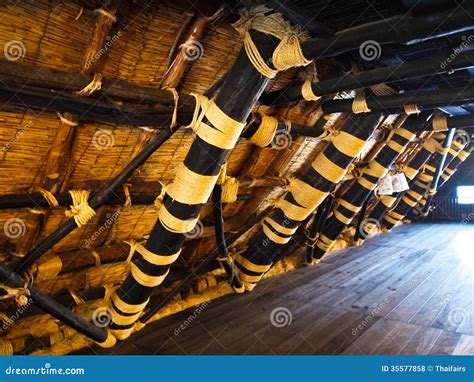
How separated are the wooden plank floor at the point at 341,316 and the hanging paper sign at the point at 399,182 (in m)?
1.22

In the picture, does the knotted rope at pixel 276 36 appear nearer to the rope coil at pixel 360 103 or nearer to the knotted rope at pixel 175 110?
the knotted rope at pixel 175 110

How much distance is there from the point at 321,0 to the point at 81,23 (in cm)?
120

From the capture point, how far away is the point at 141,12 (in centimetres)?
186

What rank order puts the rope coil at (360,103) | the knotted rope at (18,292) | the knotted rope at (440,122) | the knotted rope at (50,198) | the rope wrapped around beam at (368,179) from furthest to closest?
the rope wrapped around beam at (368,179), the knotted rope at (440,122), the rope coil at (360,103), the knotted rope at (50,198), the knotted rope at (18,292)

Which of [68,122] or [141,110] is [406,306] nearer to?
[141,110]

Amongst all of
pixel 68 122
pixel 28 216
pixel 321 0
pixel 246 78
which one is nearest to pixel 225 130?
pixel 246 78

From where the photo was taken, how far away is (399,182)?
15.1ft

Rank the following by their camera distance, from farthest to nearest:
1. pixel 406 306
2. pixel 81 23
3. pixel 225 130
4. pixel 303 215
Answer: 1. pixel 406 306
2. pixel 303 215
3. pixel 225 130
4. pixel 81 23

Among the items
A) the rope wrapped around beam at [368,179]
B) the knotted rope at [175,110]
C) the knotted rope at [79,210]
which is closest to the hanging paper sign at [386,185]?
the rope wrapped around beam at [368,179]

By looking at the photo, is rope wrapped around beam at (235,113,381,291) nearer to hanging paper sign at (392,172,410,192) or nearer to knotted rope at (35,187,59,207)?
hanging paper sign at (392,172,410,192)

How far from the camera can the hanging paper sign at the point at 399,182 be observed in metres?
4.55

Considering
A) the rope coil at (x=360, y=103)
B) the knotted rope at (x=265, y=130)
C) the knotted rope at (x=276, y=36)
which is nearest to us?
the knotted rope at (x=276, y=36)

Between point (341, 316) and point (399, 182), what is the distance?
2098 millimetres

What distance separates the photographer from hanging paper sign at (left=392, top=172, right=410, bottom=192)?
14.9 feet
